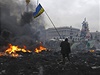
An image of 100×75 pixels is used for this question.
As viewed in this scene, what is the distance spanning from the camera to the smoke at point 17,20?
119 feet

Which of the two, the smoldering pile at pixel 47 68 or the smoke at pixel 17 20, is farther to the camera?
the smoke at pixel 17 20

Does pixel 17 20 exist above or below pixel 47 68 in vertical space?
above

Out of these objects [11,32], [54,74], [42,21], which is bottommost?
[54,74]

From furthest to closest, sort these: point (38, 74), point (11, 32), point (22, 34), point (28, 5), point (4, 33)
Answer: point (28, 5) → point (22, 34) → point (11, 32) → point (4, 33) → point (38, 74)

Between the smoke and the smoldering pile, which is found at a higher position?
the smoke

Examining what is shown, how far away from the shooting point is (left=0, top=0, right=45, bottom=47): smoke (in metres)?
36.3

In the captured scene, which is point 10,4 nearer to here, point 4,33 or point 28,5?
point 28,5

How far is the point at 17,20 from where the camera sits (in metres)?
40.2

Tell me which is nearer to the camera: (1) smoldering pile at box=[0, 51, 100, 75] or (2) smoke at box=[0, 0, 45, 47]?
(1) smoldering pile at box=[0, 51, 100, 75]

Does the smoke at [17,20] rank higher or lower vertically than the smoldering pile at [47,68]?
higher

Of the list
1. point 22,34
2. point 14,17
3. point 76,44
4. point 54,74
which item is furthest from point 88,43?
point 54,74

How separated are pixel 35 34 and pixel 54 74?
1320 inches

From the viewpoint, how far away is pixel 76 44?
37344mm

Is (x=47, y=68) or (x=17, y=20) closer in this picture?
(x=47, y=68)
